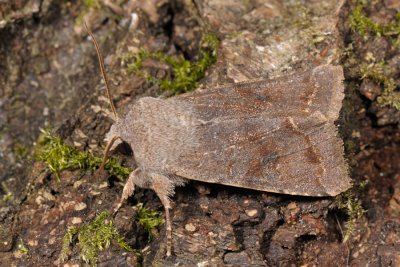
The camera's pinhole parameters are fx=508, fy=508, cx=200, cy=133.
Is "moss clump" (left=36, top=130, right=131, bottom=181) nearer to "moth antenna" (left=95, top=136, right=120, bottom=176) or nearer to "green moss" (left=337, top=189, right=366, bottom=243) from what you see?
"moth antenna" (left=95, top=136, right=120, bottom=176)

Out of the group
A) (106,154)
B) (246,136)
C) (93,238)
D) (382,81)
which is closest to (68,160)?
(106,154)

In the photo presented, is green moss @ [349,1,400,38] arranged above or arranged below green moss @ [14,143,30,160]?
above

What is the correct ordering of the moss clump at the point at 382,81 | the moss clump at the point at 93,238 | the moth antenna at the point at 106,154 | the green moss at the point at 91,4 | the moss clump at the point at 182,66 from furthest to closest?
the green moss at the point at 91,4 < the moss clump at the point at 182,66 < the moss clump at the point at 382,81 < the moth antenna at the point at 106,154 < the moss clump at the point at 93,238

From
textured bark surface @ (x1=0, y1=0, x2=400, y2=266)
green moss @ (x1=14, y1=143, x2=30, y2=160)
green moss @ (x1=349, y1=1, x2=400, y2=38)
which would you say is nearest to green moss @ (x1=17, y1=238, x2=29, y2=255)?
textured bark surface @ (x1=0, y1=0, x2=400, y2=266)

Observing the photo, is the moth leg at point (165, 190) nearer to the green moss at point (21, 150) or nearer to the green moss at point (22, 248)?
the green moss at point (22, 248)

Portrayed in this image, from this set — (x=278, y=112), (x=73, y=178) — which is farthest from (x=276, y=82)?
(x=73, y=178)

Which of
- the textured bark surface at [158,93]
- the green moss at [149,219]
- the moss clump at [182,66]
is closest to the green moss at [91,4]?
the textured bark surface at [158,93]

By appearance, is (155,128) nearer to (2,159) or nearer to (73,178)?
(73,178)
